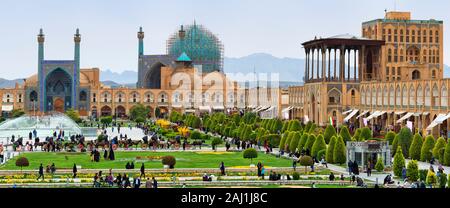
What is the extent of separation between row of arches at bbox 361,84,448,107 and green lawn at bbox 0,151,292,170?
41.7 ft

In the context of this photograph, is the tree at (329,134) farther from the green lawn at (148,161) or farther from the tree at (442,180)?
the tree at (442,180)

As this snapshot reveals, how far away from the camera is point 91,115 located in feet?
254

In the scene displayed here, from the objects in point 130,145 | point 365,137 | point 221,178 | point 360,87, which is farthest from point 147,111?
point 221,178

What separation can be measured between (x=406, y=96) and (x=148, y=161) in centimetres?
2084

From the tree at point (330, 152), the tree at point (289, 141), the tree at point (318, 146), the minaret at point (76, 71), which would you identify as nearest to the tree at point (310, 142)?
the tree at point (318, 146)

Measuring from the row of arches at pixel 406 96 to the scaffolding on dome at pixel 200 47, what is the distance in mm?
39328

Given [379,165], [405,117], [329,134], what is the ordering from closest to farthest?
[379,165], [329,134], [405,117]

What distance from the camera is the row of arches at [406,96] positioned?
3772 centimetres

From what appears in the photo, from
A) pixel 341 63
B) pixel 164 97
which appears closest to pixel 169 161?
pixel 341 63

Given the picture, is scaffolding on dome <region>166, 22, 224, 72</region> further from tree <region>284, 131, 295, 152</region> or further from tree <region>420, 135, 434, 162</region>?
tree <region>420, 135, 434, 162</region>

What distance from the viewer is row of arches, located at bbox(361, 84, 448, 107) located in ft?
124

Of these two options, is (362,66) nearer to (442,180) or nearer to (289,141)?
(289,141)

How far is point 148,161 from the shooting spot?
26266 mm
